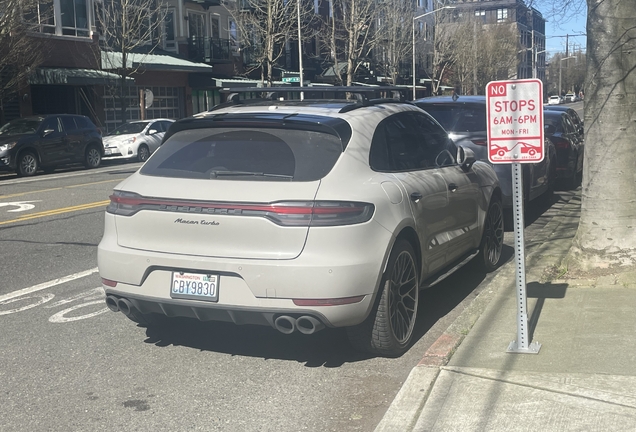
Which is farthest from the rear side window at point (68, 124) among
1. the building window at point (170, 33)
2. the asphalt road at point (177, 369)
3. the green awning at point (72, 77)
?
the building window at point (170, 33)

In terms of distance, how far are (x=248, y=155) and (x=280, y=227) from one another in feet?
2.35

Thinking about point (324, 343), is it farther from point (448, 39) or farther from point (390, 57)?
point (448, 39)

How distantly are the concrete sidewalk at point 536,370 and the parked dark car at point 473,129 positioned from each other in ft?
11.5

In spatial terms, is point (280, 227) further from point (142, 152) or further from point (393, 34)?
point (393, 34)

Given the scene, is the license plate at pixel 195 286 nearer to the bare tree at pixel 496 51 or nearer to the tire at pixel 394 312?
the tire at pixel 394 312

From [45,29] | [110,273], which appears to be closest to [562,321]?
[110,273]

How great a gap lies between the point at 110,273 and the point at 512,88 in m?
2.91

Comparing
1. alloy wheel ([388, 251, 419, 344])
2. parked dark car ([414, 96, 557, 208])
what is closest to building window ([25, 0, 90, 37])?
parked dark car ([414, 96, 557, 208])

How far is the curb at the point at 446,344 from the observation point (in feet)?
14.4

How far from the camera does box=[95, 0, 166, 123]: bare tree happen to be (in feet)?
113

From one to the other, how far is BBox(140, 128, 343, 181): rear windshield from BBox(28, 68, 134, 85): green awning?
2742 cm

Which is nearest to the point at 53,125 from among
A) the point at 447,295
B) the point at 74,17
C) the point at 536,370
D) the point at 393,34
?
the point at 74,17

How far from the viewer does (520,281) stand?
5.36m

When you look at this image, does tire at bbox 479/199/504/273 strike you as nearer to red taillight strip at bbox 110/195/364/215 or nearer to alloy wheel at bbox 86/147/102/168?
red taillight strip at bbox 110/195/364/215
